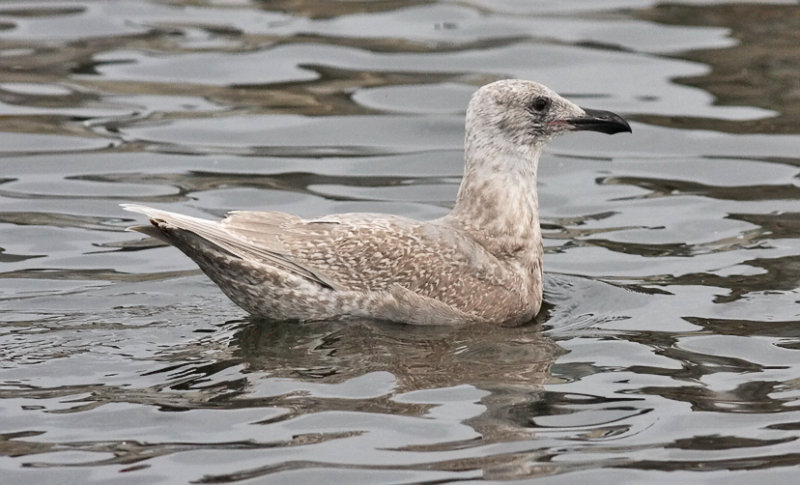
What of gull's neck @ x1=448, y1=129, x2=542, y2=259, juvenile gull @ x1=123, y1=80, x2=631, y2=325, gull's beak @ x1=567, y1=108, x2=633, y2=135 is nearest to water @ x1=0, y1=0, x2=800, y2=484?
juvenile gull @ x1=123, y1=80, x2=631, y2=325

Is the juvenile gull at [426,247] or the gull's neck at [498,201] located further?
the gull's neck at [498,201]

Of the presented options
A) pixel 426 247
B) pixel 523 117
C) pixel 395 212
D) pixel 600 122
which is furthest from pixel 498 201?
pixel 395 212

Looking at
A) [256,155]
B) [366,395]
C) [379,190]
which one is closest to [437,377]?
[366,395]

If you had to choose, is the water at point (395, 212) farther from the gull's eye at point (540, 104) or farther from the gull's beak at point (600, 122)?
the gull's eye at point (540, 104)

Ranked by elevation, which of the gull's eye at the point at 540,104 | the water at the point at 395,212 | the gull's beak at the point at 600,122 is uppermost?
the gull's eye at the point at 540,104

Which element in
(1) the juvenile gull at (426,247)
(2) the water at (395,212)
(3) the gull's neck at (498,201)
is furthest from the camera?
(3) the gull's neck at (498,201)

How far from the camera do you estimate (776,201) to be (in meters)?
12.2

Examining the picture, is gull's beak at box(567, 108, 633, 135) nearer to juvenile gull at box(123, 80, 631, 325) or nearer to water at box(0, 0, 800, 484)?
juvenile gull at box(123, 80, 631, 325)

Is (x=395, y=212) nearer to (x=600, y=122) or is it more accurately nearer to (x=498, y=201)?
(x=498, y=201)

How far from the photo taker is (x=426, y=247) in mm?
9234

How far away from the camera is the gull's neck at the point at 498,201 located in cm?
962

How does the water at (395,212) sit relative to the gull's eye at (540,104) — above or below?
below

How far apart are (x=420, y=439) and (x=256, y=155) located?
687 centimetres

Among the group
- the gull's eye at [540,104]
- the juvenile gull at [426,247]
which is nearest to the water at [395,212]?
the juvenile gull at [426,247]
